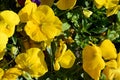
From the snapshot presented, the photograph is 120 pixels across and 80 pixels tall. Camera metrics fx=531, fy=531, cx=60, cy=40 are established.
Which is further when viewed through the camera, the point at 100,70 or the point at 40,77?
the point at 40,77

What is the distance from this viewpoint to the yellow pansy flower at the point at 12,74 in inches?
65.5

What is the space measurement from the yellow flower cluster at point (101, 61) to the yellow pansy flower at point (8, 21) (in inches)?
9.4

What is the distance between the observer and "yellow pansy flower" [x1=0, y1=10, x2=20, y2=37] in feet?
5.50

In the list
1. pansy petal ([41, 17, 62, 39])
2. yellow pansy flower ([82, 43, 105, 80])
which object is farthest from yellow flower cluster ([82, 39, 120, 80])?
pansy petal ([41, 17, 62, 39])

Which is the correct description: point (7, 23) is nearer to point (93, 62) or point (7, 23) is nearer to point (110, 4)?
point (93, 62)

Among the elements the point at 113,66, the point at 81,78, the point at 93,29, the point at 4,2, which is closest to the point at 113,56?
the point at 113,66

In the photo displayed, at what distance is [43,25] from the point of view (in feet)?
5.73

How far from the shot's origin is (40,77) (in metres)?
1.80

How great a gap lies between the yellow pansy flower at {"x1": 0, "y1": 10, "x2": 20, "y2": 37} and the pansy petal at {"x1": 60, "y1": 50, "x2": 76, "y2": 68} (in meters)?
0.19

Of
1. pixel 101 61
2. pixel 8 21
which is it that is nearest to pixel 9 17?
pixel 8 21

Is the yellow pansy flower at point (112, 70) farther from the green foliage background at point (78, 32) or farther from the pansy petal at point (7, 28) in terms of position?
the pansy petal at point (7, 28)

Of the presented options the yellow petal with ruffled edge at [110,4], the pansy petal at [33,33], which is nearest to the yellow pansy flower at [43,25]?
the pansy petal at [33,33]

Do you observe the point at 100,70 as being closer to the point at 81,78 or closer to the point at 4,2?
the point at 81,78

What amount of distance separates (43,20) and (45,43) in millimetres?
77
